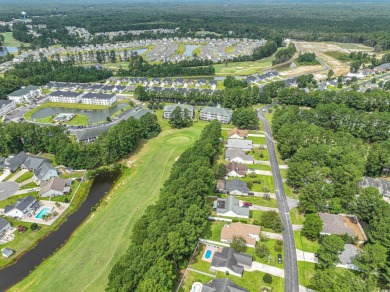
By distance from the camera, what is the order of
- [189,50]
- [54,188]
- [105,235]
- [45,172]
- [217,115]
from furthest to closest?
[189,50] → [217,115] → [45,172] → [54,188] → [105,235]

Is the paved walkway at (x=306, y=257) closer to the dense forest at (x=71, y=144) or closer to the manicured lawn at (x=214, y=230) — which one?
the manicured lawn at (x=214, y=230)

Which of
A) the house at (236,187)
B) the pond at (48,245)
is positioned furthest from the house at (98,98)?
the house at (236,187)

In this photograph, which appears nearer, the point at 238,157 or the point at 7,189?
the point at 7,189

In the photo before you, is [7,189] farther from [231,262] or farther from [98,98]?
[98,98]

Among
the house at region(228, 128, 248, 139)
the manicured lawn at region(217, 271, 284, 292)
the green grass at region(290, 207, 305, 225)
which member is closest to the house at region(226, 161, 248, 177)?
the green grass at region(290, 207, 305, 225)

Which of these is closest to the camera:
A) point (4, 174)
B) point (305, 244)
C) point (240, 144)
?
point (305, 244)

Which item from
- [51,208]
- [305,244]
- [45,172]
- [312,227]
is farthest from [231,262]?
[45,172]
